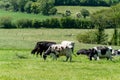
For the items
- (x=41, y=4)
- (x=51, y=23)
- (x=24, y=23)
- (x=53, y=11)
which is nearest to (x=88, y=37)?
(x=51, y=23)

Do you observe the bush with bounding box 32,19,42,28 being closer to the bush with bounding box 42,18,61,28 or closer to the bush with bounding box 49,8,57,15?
the bush with bounding box 42,18,61,28

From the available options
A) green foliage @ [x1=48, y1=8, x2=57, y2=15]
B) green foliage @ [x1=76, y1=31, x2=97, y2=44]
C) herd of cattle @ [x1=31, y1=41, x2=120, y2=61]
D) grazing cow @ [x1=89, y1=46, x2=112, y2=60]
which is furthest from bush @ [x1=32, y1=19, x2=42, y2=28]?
grazing cow @ [x1=89, y1=46, x2=112, y2=60]

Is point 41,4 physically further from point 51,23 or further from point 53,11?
point 51,23

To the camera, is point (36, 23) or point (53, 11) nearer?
point (36, 23)

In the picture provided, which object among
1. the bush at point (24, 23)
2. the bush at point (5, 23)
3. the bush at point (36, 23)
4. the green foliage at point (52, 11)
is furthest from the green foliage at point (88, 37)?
the green foliage at point (52, 11)

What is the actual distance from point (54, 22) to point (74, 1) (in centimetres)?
5697

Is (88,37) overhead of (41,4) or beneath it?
overhead

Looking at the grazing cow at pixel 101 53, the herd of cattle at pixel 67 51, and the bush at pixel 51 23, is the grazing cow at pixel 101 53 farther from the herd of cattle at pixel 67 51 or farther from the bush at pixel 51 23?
the bush at pixel 51 23

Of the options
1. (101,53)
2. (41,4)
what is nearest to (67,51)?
(101,53)

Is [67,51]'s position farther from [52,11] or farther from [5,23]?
[52,11]

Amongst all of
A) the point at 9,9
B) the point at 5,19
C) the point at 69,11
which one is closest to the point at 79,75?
the point at 5,19

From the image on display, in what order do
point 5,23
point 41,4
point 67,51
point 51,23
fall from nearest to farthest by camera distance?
1. point 67,51
2. point 5,23
3. point 51,23
4. point 41,4

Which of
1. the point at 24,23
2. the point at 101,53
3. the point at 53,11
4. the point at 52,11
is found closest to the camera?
the point at 101,53

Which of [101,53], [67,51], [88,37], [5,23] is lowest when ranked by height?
[5,23]
